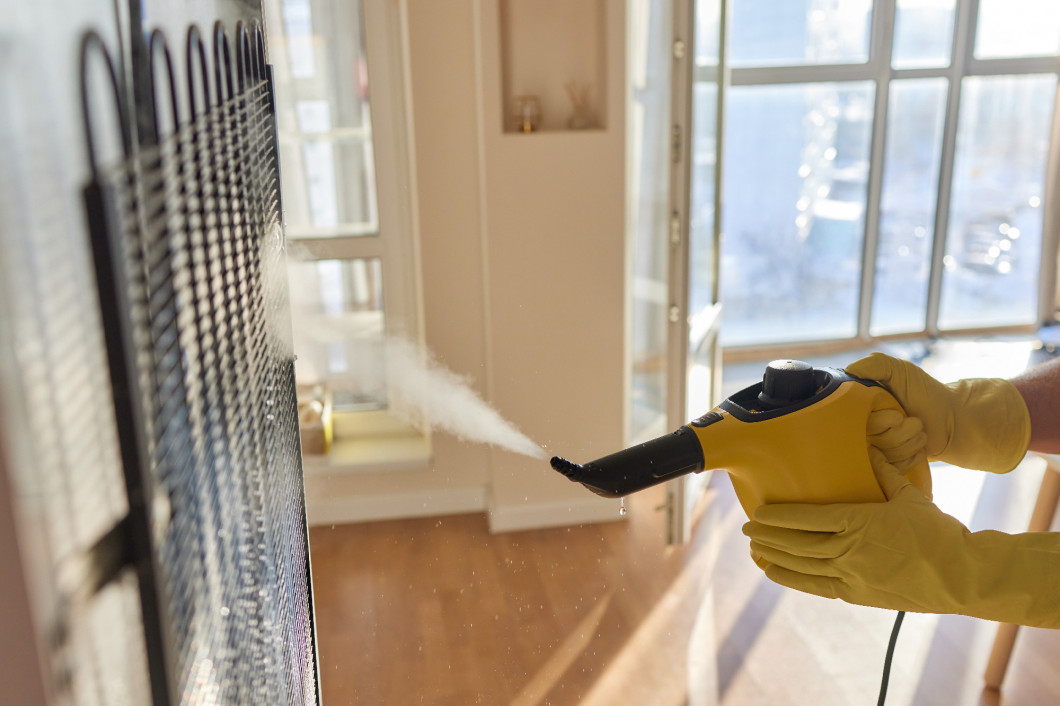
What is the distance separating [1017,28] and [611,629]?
3866 millimetres

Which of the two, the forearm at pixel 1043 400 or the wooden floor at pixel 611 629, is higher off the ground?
the forearm at pixel 1043 400

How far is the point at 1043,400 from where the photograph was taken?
107 cm

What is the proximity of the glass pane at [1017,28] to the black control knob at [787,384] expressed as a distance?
4.18 meters

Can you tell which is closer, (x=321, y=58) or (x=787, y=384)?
(x=787, y=384)

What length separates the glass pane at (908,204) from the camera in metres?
4.15

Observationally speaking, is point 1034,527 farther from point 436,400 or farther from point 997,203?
point 997,203

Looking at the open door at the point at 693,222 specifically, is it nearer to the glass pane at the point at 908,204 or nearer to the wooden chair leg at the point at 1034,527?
the wooden chair leg at the point at 1034,527

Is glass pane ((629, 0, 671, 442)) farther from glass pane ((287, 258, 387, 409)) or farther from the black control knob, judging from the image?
the black control knob

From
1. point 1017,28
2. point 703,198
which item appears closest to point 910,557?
point 703,198

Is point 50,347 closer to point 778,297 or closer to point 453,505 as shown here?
point 453,505

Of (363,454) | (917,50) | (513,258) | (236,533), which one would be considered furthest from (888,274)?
(236,533)

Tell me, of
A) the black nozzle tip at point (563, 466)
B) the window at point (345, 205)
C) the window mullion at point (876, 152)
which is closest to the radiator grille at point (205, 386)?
the black nozzle tip at point (563, 466)

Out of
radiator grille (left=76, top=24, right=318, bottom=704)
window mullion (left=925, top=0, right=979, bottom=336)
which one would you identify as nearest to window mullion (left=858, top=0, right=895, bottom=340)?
window mullion (left=925, top=0, right=979, bottom=336)

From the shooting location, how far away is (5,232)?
0.14 meters
